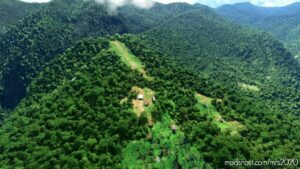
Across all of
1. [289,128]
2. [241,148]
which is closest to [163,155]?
[241,148]

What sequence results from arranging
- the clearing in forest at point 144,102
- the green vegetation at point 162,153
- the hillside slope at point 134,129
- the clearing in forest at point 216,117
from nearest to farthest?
1. the green vegetation at point 162,153
2. the hillside slope at point 134,129
3. the clearing in forest at point 144,102
4. the clearing in forest at point 216,117

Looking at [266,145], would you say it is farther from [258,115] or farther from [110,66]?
[110,66]

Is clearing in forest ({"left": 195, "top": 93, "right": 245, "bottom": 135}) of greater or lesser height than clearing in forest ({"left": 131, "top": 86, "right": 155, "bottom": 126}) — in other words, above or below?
below

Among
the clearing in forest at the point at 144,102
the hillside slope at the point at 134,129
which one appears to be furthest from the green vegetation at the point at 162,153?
the clearing in forest at the point at 144,102

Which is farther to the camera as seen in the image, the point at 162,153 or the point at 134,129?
the point at 134,129

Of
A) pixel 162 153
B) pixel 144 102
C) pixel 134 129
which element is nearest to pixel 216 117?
pixel 144 102

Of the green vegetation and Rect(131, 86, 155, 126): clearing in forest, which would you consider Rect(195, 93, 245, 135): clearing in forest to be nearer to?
Rect(131, 86, 155, 126): clearing in forest

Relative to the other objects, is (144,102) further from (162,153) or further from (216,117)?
(162,153)

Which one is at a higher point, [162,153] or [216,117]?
[162,153]


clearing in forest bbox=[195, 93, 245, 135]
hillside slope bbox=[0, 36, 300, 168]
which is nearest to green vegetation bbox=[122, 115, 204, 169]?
hillside slope bbox=[0, 36, 300, 168]

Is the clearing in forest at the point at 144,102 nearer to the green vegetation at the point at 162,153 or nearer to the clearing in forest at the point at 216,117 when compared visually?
the green vegetation at the point at 162,153
